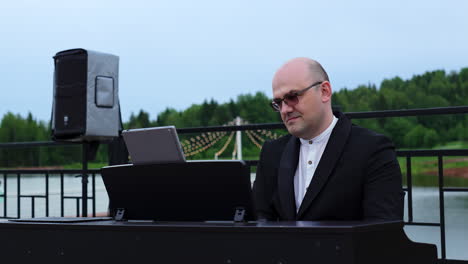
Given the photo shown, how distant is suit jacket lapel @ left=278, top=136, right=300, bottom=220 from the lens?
5.27ft

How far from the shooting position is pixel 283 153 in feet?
5.68

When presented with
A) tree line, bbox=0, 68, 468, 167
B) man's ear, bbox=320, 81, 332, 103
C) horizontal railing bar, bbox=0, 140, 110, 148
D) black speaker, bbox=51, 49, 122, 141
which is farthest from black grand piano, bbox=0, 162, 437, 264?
tree line, bbox=0, 68, 468, 167

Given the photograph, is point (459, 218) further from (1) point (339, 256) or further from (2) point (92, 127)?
(2) point (92, 127)

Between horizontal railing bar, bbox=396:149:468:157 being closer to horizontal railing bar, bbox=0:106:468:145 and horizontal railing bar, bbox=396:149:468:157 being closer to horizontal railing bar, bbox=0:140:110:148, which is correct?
horizontal railing bar, bbox=0:106:468:145

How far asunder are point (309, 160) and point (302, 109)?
182mm

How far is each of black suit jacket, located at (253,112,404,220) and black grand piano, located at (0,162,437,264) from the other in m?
0.21

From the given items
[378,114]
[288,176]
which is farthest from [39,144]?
[288,176]

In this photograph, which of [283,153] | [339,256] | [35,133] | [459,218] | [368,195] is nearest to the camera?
[339,256]

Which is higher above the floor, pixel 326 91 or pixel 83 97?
pixel 83 97

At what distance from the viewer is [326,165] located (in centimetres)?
156

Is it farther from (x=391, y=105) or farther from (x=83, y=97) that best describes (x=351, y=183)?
(x=391, y=105)

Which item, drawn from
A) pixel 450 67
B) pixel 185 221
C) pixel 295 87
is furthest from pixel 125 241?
pixel 450 67

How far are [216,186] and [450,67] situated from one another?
123 feet

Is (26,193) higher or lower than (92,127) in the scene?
lower
